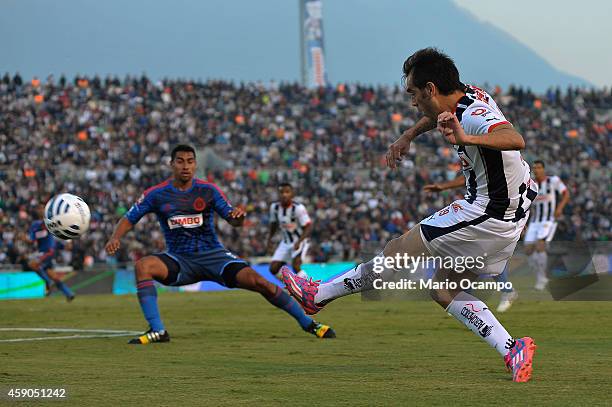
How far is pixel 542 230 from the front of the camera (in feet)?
72.7

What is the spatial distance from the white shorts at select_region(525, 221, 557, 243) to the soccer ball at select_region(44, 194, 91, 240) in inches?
512

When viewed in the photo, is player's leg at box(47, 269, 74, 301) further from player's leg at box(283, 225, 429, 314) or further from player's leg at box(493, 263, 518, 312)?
player's leg at box(283, 225, 429, 314)

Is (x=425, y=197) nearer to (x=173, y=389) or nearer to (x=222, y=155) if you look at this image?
(x=222, y=155)

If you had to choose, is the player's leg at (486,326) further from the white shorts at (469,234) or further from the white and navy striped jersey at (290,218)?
the white and navy striped jersey at (290,218)

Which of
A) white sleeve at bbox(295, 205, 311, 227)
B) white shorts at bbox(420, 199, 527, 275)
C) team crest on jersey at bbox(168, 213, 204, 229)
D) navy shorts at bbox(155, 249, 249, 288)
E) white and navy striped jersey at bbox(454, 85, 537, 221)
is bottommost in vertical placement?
white sleeve at bbox(295, 205, 311, 227)

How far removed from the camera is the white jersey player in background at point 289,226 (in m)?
22.4

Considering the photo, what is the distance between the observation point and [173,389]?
6988 millimetres

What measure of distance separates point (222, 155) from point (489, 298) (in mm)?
24781

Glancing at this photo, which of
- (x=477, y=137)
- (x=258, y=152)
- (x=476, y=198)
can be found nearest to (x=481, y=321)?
(x=476, y=198)

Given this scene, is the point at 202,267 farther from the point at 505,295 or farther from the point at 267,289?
the point at 505,295

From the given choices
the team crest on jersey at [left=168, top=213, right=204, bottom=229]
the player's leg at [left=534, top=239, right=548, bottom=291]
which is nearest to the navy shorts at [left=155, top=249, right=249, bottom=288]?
the team crest on jersey at [left=168, top=213, right=204, bottom=229]

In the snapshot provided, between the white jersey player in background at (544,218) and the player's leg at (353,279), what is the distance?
13870 millimetres

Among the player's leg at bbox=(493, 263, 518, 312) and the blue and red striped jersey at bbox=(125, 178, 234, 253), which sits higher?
the blue and red striped jersey at bbox=(125, 178, 234, 253)

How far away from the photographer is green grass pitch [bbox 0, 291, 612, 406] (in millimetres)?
6535
